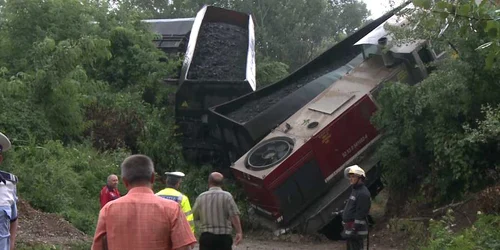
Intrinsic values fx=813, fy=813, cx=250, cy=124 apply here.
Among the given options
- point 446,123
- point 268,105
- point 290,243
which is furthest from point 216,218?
point 268,105

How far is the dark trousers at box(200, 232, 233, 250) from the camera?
856 centimetres

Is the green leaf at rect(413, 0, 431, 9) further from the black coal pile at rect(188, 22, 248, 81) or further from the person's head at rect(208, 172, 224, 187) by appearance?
the black coal pile at rect(188, 22, 248, 81)

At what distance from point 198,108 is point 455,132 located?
25.6 ft

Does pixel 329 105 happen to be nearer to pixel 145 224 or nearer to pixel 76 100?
pixel 76 100

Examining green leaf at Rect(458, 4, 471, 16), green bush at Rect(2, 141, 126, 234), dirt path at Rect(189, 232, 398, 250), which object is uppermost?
green leaf at Rect(458, 4, 471, 16)

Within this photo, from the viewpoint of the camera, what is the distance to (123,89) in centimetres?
2319

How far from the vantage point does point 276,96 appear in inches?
730

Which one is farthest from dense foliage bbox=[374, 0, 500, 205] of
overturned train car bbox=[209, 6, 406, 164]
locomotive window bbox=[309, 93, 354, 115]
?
overturned train car bbox=[209, 6, 406, 164]

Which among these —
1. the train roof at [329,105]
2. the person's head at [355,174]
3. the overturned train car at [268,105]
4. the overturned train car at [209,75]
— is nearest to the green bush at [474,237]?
the person's head at [355,174]

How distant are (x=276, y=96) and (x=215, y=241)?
10.2 m

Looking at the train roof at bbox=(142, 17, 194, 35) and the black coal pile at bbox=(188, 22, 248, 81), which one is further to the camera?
the train roof at bbox=(142, 17, 194, 35)

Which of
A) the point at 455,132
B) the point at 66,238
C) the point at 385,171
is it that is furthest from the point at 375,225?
the point at 66,238

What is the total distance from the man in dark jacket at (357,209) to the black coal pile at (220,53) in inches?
411

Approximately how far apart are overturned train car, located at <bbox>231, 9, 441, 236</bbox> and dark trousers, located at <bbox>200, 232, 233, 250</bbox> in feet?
21.3
